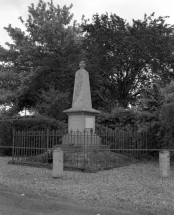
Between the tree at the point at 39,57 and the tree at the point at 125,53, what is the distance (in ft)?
5.77

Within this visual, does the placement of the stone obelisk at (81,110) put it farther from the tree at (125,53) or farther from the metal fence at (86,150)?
the tree at (125,53)

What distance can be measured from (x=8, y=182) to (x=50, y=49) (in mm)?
18120

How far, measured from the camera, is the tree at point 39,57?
23156 mm

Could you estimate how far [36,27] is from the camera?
83.5ft

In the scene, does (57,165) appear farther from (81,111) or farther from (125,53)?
(125,53)

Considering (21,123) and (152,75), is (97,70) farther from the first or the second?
(21,123)

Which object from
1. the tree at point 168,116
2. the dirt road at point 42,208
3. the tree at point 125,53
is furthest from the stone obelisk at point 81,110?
the tree at point 125,53

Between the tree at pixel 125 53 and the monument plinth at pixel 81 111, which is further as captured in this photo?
the tree at pixel 125 53

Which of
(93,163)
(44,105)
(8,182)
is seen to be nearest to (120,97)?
(44,105)

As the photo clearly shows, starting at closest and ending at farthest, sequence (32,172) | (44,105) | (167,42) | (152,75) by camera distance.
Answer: (32,172)
(44,105)
(167,42)
(152,75)

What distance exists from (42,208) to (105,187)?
7.46 feet

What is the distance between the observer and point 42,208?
5.09 metres

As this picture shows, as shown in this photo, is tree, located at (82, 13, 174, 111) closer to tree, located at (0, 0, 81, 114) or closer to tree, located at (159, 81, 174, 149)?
tree, located at (0, 0, 81, 114)

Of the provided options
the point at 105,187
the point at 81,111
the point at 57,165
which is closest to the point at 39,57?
the point at 81,111
